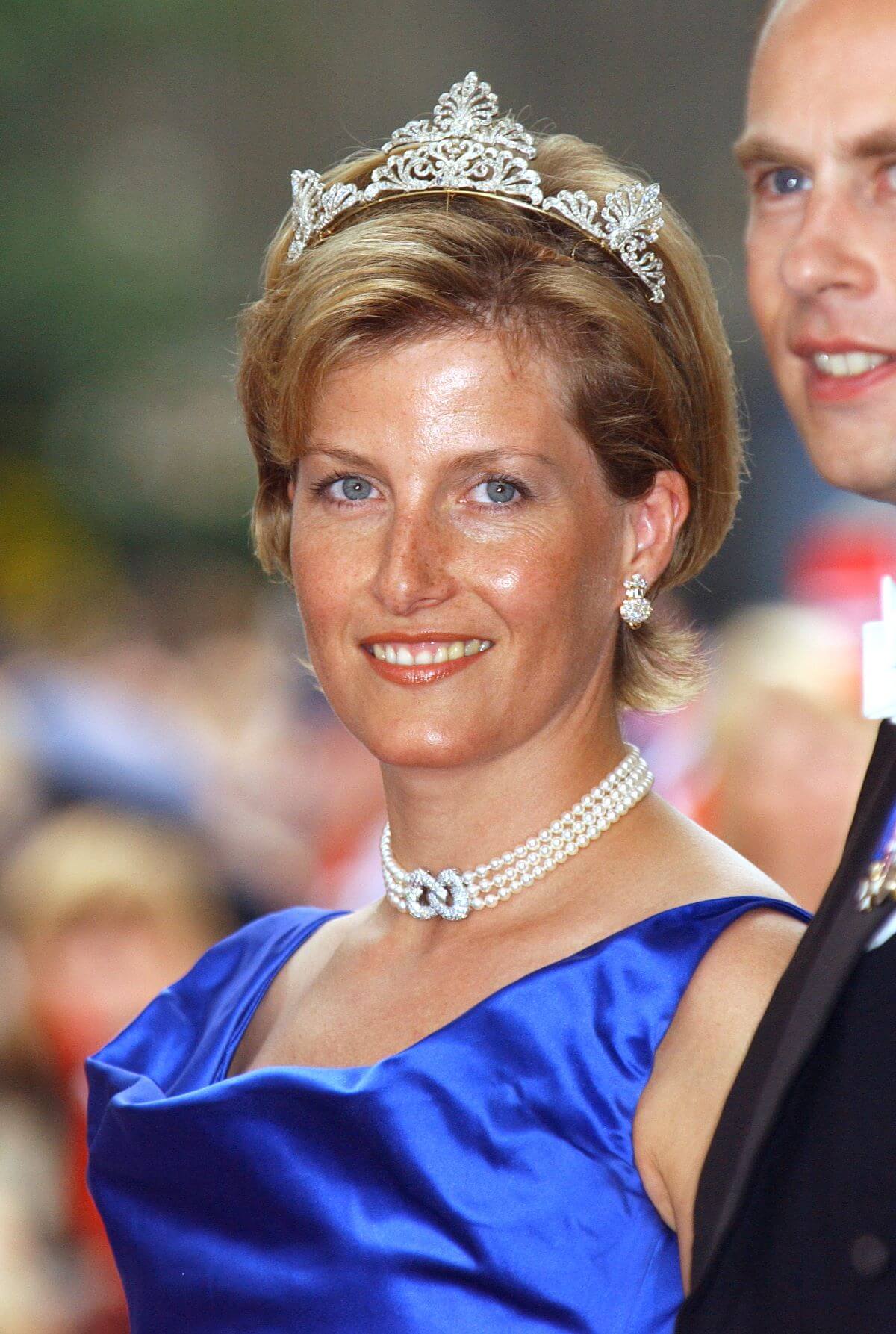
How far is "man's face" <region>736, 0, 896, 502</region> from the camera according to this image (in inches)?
58.7

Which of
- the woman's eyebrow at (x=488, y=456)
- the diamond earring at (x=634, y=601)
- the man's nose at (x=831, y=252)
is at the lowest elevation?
the diamond earring at (x=634, y=601)

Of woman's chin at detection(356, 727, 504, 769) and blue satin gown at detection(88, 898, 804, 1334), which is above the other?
woman's chin at detection(356, 727, 504, 769)

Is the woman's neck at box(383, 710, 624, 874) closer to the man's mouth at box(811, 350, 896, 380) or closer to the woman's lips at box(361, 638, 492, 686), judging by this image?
the woman's lips at box(361, 638, 492, 686)

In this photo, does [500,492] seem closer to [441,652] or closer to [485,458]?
[485,458]

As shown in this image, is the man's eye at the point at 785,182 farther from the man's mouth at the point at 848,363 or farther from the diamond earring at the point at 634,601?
the diamond earring at the point at 634,601

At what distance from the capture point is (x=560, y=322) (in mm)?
2105

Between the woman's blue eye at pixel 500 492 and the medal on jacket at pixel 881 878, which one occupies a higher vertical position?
the woman's blue eye at pixel 500 492

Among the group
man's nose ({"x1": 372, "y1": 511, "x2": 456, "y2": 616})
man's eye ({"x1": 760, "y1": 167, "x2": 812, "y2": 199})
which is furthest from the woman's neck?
man's eye ({"x1": 760, "y1": 167, "x2": 812, "y2": 199})

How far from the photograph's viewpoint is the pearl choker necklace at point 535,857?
2191mm

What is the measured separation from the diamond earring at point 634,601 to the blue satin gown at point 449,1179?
1.45 ft

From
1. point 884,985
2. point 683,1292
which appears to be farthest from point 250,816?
point 884,985

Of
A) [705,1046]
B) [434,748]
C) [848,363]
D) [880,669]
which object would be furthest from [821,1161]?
[434,748]

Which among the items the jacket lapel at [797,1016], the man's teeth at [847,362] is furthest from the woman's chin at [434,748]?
the man's teeth at [847,362]

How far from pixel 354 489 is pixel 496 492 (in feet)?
0.66
